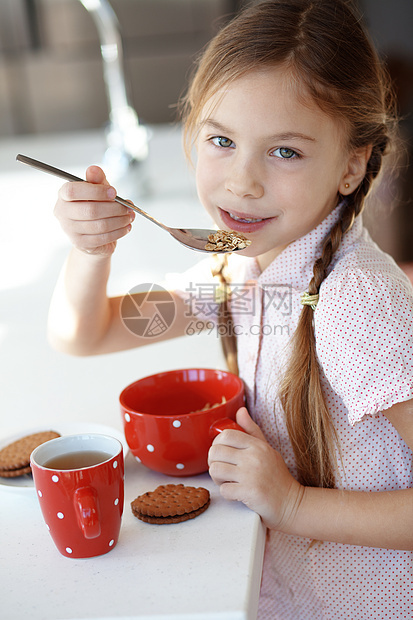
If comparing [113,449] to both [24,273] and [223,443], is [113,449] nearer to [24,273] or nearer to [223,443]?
[223,443]

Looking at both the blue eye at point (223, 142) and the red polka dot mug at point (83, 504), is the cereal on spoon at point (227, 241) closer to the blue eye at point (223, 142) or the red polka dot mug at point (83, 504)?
the blue eye at point (223, 142)

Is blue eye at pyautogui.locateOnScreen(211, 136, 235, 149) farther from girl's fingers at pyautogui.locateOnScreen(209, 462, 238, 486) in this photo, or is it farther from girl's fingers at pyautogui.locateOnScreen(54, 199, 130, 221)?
girl's fingers at pyautogui.locateOnScreen(209, 462, 238, 486)

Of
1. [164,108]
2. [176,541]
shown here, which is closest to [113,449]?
[176,541]

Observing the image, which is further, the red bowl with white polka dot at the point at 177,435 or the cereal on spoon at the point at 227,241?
the cereal on spoon at the point at 227,241

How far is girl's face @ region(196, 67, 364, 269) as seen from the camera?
76 cm

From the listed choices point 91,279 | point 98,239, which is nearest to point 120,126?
point 91,279

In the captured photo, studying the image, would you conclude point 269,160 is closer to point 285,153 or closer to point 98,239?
point 285,153

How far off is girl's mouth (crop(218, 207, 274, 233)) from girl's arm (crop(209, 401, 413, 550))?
0.25m

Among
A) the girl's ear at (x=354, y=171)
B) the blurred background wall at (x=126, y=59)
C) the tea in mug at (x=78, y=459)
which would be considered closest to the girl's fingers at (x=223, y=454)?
the tea in mug at (x=78, y=459)

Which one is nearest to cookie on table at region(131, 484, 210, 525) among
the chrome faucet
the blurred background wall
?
the chrome faucet

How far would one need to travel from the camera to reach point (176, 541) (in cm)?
60

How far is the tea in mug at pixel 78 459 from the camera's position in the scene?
62cm

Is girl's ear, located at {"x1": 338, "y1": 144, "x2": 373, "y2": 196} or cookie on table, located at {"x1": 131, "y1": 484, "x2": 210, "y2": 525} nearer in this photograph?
cookie on table, located at {"x1": 131, "y1": 484, "x2": 210, "y2": 525}

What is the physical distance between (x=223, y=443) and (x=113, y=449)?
0.12 m
